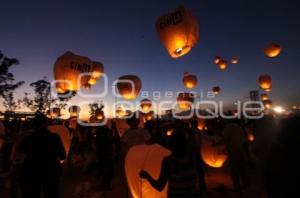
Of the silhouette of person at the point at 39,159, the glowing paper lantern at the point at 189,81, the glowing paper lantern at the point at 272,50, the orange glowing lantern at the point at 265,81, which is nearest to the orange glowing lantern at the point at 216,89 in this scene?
the orange glowing lantern at the point at 265,81

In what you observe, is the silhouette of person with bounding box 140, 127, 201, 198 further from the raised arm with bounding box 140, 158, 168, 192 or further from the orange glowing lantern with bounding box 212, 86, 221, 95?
the orange glowing lantern with bounding box 212, 86, 221, 95

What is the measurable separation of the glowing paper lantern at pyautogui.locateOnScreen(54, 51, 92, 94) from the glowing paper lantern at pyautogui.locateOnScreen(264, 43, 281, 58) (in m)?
7.27

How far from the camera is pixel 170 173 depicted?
8.27ft

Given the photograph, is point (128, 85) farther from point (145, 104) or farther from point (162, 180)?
point (162, 180)

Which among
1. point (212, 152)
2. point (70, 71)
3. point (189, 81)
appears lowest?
point (212, 152)

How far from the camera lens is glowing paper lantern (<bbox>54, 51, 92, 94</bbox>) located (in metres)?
6.59

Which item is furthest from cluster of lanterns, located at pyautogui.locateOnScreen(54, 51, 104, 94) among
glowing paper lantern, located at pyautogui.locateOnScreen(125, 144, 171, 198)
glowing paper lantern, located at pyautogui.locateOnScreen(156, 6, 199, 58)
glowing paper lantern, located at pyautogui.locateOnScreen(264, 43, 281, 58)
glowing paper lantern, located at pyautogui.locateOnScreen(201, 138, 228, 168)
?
glowing paper lantern, located at pyautogui.locateOnScreen(264, 43, 281, 58)

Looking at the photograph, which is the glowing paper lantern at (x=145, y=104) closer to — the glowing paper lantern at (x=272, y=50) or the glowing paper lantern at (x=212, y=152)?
the glowing paper lantern at (x=272, y=50)

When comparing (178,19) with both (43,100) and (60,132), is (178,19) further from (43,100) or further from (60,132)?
(43,100)

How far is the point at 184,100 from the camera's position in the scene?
46.7ft

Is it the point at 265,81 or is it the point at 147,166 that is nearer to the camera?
the point at 147,166

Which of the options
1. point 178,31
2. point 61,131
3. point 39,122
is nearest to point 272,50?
point 178,31

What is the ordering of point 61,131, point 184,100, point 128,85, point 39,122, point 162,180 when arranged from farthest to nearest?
point 184,100
point 128,85
point 61,131
point 39,122
point 162,180

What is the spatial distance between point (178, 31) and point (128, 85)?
3.97m
